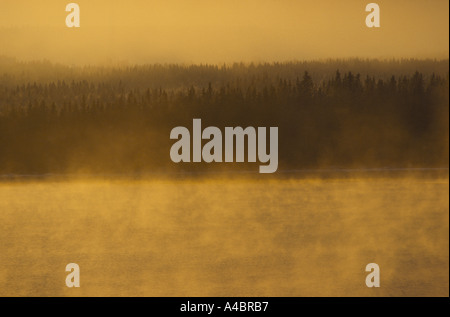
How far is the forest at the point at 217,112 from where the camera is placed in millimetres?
2840

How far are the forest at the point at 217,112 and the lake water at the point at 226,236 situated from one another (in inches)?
4.1

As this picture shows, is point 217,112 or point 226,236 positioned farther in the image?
point 217,112

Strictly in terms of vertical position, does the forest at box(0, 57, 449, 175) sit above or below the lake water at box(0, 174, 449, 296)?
above

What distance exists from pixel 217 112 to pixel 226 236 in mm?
554

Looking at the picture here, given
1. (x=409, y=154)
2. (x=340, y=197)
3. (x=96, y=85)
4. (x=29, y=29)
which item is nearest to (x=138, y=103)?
(x=96, y=85)

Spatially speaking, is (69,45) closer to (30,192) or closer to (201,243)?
(30,192)

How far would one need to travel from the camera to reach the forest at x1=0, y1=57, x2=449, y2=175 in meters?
2.84

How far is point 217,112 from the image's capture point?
2.88 meters

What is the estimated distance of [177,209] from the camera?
2861 millimetres

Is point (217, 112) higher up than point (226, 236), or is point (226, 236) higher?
point (217, 112)

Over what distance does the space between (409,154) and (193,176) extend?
1.00m

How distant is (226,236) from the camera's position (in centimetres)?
275

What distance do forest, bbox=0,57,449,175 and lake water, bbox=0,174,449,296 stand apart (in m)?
0.11

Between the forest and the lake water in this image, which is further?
the forest
